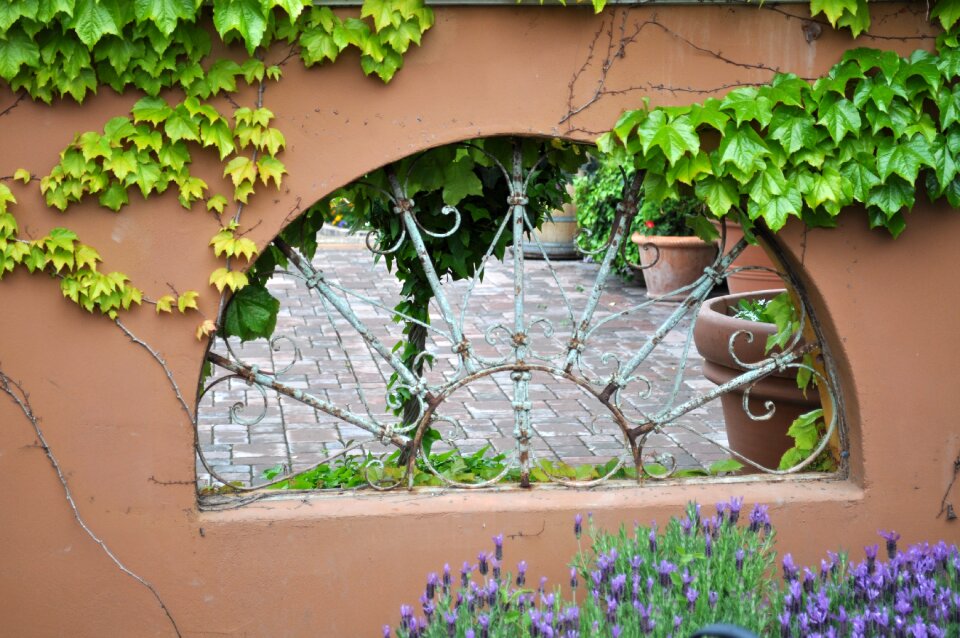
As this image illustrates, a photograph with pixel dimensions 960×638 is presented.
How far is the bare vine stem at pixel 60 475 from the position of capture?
10.3 ft

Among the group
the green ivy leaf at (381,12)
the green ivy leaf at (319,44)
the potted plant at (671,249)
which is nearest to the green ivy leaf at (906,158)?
the green ivy leaf at (381,12)

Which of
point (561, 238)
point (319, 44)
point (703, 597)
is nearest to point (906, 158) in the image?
point (703, 597)

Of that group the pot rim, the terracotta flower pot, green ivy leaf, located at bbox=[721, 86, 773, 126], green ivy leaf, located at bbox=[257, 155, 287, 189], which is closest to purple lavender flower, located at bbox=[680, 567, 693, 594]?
green ivy leaf, located at bbox=[721, 86, 773, 126]

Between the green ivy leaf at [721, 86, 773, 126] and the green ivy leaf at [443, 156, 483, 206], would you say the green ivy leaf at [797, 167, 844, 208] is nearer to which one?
the green ivy leaf at [721, 86, 773, 126]

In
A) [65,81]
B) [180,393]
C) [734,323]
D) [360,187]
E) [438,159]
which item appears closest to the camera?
[65,81]

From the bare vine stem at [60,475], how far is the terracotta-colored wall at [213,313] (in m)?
0.02

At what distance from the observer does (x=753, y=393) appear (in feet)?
14.6

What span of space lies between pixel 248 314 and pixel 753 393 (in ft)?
6.83

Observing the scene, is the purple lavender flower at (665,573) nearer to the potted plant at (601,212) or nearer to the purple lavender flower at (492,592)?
the purple lavender flower at (492,592)

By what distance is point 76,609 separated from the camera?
10.5 ft

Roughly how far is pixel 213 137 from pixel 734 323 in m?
2.29

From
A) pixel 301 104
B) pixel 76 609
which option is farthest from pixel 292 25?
pixel 76 609

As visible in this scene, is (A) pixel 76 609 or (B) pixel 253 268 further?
(B) pixel 253 268

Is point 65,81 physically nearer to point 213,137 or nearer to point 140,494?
point 213,137
